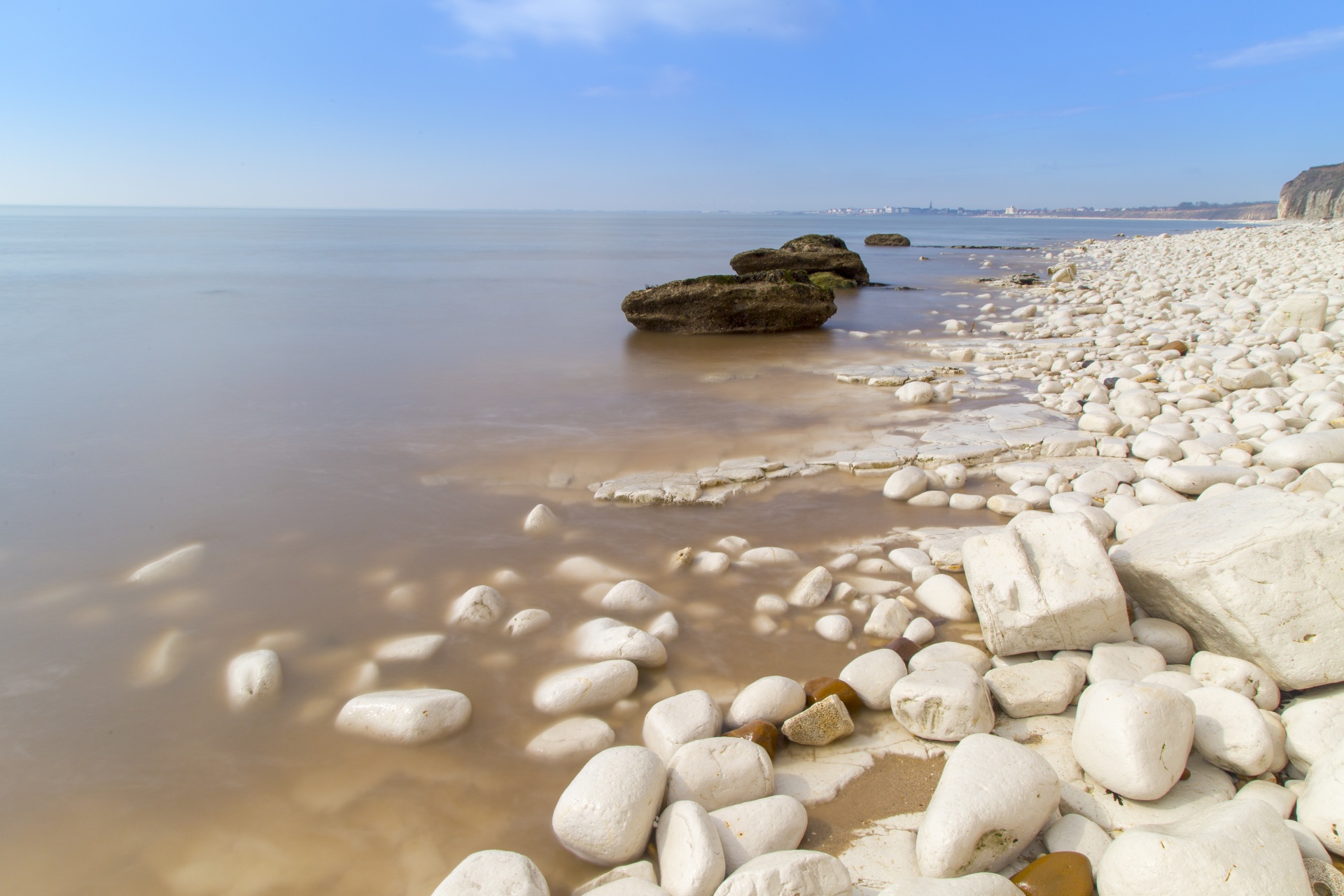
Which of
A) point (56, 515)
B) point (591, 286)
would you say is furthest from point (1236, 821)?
point (591, 286)

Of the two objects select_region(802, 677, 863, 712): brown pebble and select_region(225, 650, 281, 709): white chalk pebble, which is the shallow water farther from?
select_region(802, 677, 863, 712): brown pebble

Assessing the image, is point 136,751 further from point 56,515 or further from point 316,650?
point 56,515

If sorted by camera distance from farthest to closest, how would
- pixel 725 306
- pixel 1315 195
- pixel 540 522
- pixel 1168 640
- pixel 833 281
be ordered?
pixel 1315 195 < pixel 833 281 < pixel 725 306 < pixel 540 522 < pixel 1168 640

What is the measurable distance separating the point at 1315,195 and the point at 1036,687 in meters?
87.5

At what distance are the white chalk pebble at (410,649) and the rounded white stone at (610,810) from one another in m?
1.16

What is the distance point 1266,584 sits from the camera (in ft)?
8.65

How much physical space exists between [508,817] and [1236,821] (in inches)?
77.4

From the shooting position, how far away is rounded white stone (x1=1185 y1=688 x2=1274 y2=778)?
227 centimetres

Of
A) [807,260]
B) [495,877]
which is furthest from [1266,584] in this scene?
[807,260]

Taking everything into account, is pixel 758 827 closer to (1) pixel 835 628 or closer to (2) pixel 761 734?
(2) pixel 761 734

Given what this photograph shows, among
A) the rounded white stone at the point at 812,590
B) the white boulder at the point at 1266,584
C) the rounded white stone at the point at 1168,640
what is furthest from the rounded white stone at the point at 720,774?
the white boulder at the point at 1266,584

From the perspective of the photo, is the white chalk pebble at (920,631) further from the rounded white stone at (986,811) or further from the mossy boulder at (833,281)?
the mossy boulder at (833,281)

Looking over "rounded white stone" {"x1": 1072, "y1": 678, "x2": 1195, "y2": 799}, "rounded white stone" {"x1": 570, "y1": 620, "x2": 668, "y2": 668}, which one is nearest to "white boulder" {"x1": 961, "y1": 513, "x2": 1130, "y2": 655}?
"rounded white stone" {"x1": 1072, "y1": 678, "x2": 1195, "y2": 799}

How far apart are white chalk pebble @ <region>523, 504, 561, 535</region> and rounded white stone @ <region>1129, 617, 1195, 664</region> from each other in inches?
114
